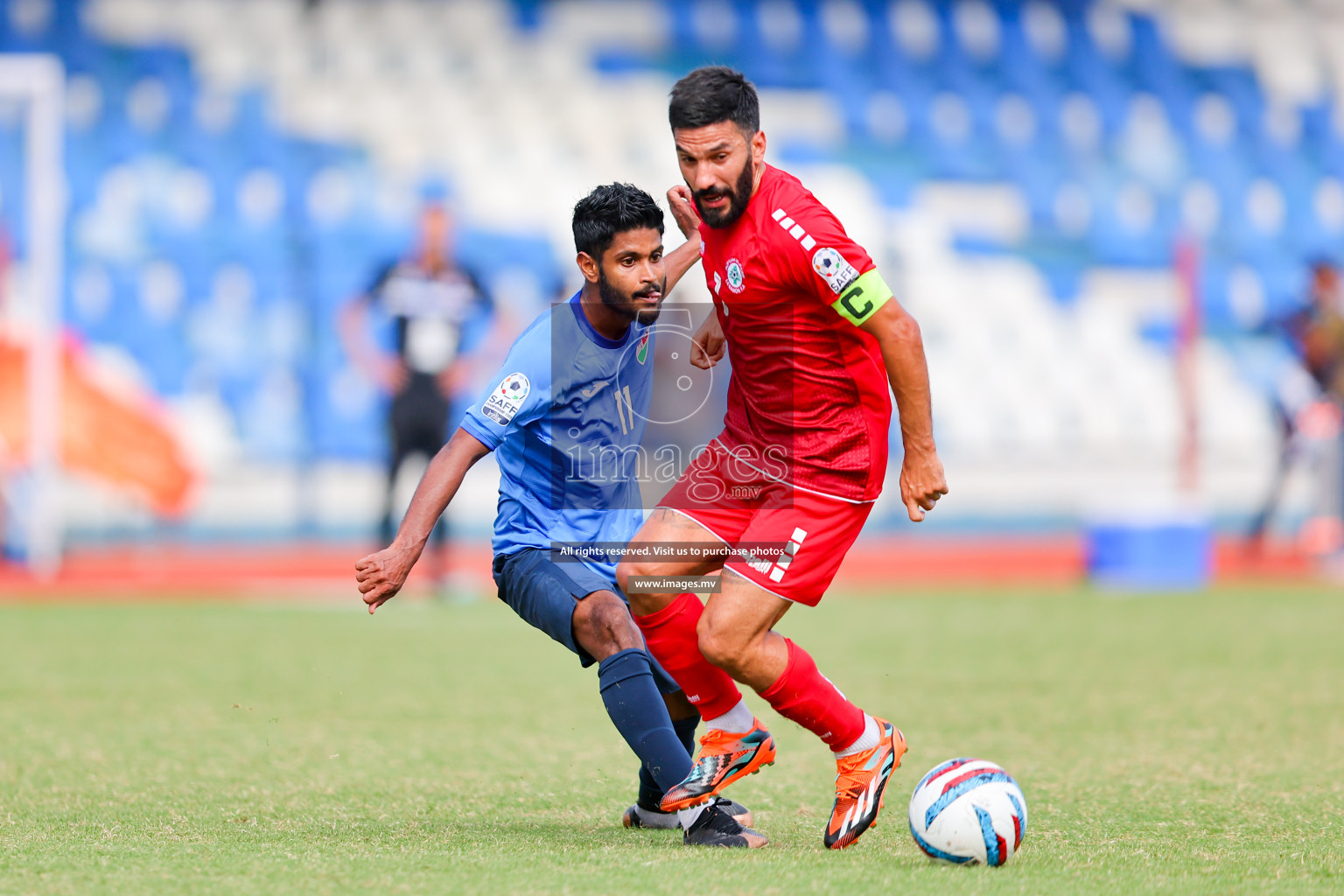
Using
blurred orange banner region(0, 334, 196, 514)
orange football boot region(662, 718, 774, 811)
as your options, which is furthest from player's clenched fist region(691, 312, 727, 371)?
blurred orange banner region(0, 334, 196, 514)

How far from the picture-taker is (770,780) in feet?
15.7

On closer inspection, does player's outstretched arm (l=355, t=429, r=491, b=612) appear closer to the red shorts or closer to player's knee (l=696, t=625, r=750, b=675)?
the red shorts

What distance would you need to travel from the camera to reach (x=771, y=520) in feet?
12.8

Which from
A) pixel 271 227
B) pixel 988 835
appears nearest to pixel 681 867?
pixel 988 835

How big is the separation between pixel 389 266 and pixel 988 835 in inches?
298

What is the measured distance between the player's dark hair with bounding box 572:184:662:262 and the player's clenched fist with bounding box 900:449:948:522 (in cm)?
97

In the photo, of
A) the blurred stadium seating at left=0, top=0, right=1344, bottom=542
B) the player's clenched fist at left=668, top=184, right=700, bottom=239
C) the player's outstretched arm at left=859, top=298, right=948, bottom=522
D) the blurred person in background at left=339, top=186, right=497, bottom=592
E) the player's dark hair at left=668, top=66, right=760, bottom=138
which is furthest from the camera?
the blurred stadium seating at left=0, top=0, right=1344, bottom=542

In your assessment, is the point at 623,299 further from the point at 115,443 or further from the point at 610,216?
the point at 115,443

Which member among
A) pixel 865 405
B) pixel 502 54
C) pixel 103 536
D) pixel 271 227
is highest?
pixel 502 54

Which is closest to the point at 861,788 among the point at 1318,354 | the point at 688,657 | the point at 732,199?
the point at 688,657

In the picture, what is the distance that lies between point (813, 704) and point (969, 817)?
54cm

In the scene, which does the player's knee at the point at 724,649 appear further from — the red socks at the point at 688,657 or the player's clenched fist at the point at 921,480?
the player's clenched fist at the point at 921,480

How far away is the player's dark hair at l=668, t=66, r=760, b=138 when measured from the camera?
3.74 meters

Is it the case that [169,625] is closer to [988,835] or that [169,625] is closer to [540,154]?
[988,835]
